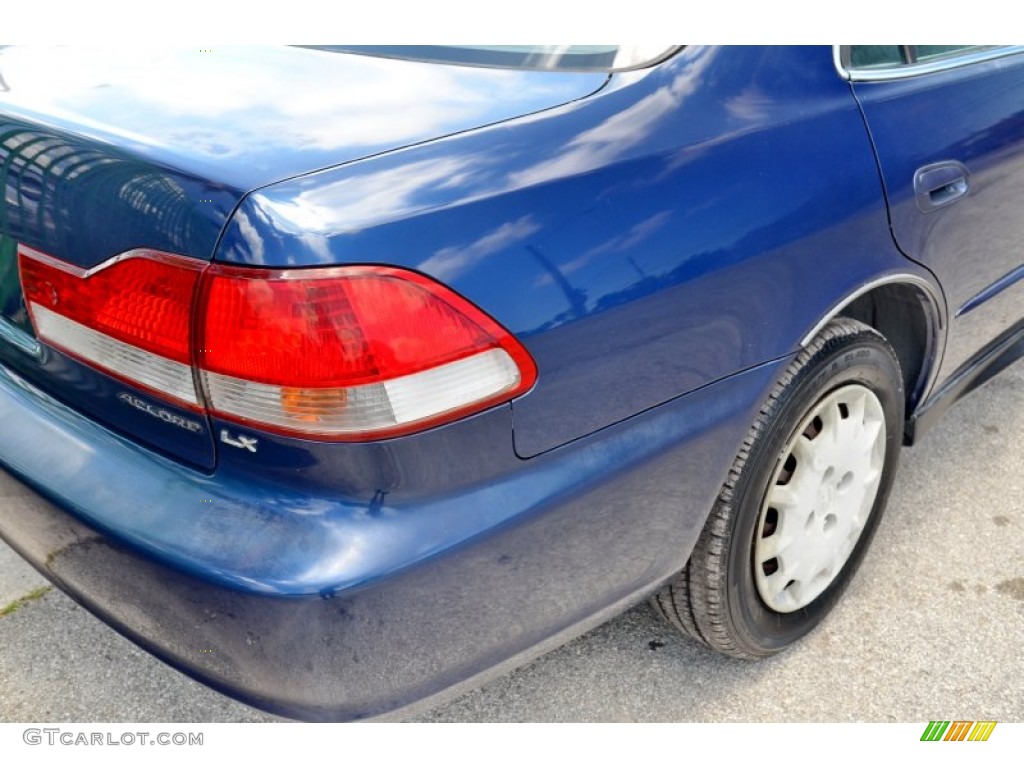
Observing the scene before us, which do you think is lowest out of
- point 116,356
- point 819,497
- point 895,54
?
point 819,497

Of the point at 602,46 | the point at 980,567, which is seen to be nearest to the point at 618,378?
the point at 602,46

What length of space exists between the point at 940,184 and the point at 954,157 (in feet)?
0.28

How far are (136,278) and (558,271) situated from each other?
1.98 feet

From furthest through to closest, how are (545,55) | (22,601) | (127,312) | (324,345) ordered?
1. (22,601)
2. (545,55)
3. (127,312)
4. (324,345)

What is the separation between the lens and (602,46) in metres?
1.69

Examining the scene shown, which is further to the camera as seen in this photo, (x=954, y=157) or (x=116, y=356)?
(x=954, y=157)

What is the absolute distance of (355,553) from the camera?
4.43 feet

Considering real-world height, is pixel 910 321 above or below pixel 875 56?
below

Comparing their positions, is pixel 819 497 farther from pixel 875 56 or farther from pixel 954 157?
pixel 875 56

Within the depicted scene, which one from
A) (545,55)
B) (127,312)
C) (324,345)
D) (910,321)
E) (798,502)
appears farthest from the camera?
(910,321)

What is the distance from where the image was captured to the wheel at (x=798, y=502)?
1854 mm

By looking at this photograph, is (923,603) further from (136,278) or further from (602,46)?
(136,278)
